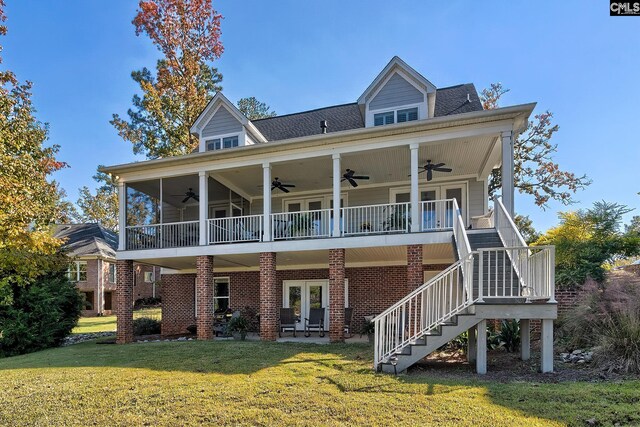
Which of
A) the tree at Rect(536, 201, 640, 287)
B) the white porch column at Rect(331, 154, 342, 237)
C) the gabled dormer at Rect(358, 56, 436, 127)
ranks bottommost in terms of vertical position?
the tree at Rect(536, 201, 640, 287)

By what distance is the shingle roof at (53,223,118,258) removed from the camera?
96.6 feet

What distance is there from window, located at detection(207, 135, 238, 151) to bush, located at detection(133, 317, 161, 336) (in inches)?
312

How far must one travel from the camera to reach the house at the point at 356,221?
296 inches

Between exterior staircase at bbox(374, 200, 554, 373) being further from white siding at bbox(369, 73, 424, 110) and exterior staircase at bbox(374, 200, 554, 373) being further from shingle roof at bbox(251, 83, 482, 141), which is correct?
shingle roof at bbox(251, 83, 482, 141)

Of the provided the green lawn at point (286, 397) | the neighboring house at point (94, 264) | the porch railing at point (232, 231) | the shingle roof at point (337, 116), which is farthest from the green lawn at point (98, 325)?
the shingle roof at point (337, 116)

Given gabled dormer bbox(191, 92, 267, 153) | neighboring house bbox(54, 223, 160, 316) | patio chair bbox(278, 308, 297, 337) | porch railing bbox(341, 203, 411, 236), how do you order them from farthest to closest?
neighboring house bbox(54, 223, 160, 316)
gabled dormer bbox(191, 92, 267, 153)
patio chair bbox(278, 308, 297, 337)
porch railing bbox(341, 203, 411, 236)

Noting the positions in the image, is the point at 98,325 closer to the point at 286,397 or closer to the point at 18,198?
the point at 18,198

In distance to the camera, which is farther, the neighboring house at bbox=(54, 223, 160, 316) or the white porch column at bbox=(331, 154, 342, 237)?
the neighboring house at bbox=(54, 223, 160, 316)

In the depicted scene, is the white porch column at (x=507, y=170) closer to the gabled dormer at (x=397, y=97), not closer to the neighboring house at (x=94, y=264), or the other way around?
the gabled dormer at (x=397, y=97)

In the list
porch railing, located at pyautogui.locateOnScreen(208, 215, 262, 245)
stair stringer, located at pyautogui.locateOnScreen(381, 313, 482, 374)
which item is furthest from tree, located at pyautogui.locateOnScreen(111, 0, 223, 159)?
stair stringer, located at pyautogui.locateOnScreen(381, 313, 482, 374)

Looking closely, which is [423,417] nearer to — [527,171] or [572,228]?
[572,228]

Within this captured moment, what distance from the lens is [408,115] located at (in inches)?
466

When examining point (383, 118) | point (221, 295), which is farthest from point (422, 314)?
point (221, 295)

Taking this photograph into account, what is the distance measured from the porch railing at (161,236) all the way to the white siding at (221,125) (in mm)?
3572
